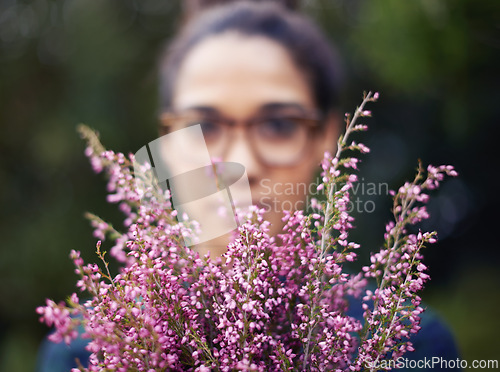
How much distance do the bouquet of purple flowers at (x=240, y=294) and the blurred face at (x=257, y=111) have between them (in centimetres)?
51

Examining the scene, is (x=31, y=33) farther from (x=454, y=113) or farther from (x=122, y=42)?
(x=454, y=113)

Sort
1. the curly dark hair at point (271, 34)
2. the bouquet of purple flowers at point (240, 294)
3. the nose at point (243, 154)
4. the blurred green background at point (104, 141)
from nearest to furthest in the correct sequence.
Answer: the bouquet of purple flowers at point (240, 294), the nose at point (243, 154), the curly dark hair at point (271, 34), the blurred green background at point (104, 141)

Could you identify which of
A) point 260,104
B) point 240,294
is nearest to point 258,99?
point 260,104

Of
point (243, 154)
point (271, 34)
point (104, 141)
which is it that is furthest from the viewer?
point (104, 141)

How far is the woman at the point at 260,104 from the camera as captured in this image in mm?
1282

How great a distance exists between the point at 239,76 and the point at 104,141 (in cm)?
246

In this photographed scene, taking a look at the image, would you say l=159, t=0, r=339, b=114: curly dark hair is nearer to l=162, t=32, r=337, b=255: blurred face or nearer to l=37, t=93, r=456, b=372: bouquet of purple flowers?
l=162, t=32, r=337, b=255: blurred face

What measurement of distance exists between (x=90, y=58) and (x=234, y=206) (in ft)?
11.5

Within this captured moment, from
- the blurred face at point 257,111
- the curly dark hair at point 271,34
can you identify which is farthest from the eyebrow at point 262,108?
the curly dark hair at point 271,34

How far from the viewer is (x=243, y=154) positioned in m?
1.26

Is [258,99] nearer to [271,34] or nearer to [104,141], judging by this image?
[271,34]

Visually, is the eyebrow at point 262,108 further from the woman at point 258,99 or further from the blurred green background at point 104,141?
the blurred green background at point 104,141

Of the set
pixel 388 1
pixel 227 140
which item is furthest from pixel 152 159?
pixel 388 1

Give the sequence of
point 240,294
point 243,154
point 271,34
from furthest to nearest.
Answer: point 271,34 < point 243,154 < point 240,294
